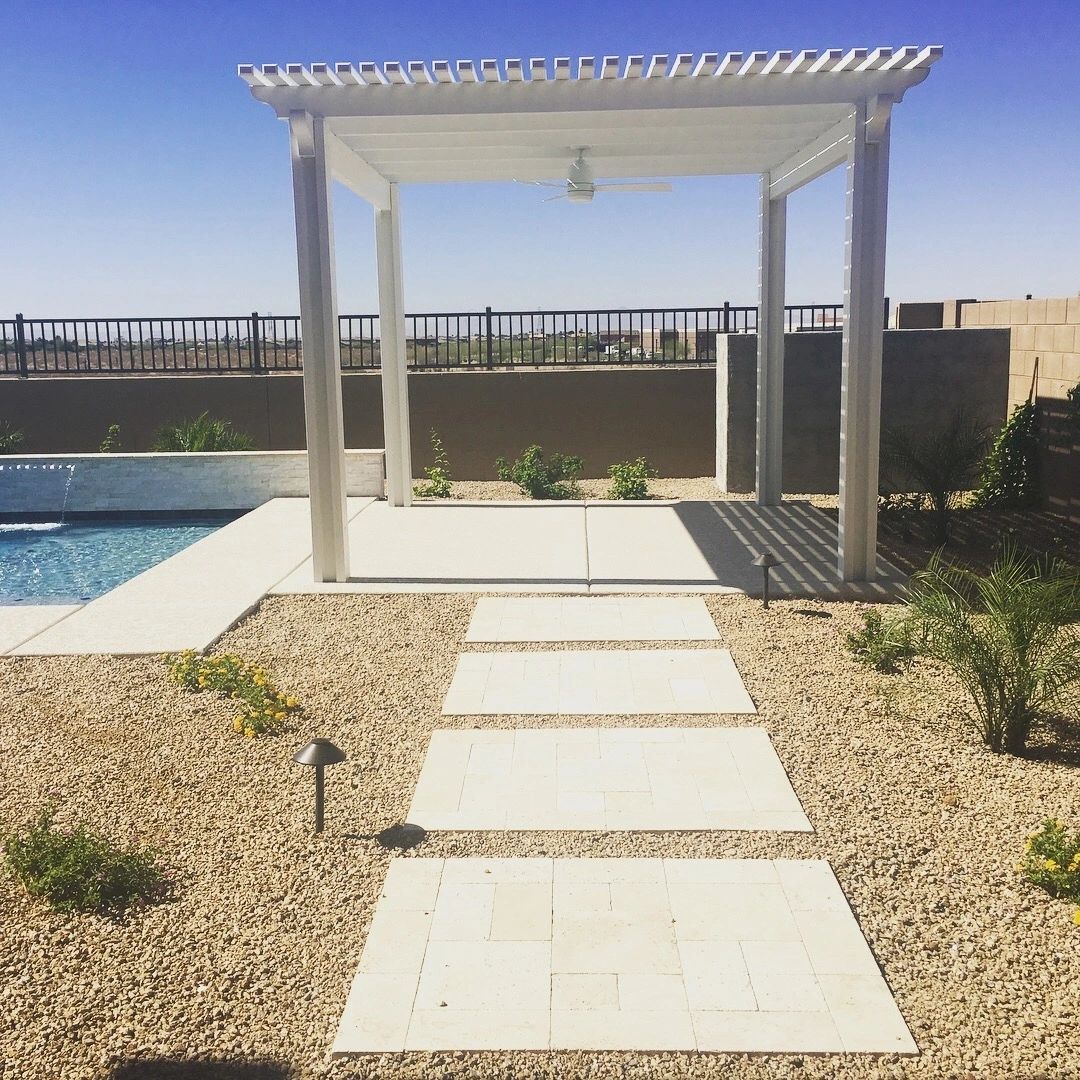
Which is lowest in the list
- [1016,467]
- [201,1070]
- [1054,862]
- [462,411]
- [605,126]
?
[201,1070]

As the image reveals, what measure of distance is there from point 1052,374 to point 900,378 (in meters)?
1.54

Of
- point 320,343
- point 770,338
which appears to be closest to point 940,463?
point 770,338

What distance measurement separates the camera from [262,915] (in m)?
3.89

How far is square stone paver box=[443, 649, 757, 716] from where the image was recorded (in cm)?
589

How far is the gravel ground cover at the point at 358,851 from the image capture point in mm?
3172

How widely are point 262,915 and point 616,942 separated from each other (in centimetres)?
121

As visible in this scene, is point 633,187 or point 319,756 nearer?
point 319,756

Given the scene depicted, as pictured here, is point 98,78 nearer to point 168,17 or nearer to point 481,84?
point 168,17

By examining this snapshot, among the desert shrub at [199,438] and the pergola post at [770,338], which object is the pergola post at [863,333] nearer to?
the pergola post at [770,338]

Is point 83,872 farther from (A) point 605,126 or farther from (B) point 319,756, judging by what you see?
(A) point 605,126

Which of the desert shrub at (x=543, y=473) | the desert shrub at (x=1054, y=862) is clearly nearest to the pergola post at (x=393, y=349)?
the desert shrub at (x=543, y=473)

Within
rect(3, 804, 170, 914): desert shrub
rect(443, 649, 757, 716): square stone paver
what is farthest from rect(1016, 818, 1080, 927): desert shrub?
rect(3, 804, 170, 914): desert shrub

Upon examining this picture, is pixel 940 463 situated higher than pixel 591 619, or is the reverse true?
pixel 940 463

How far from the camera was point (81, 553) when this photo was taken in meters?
11.1
